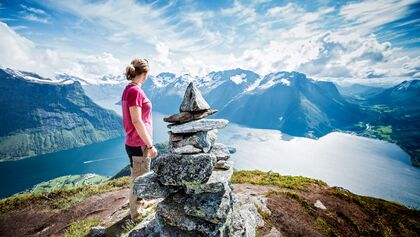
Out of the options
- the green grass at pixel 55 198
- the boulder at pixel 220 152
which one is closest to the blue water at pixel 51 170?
the green grass at pixel 55 198

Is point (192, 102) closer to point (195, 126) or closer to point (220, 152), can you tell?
point (195, 126)

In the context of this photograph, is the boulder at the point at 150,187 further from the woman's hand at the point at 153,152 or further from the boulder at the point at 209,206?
the boulder at the point at 209,206

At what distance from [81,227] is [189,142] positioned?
282 inches

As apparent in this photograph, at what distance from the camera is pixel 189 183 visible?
A: 6664 millimetres

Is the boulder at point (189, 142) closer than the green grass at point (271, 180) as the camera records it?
Yes

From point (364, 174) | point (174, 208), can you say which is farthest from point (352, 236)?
point (364, 174)

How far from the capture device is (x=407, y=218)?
12.9m

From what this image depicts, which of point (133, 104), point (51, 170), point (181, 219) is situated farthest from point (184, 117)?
point (51, 170)

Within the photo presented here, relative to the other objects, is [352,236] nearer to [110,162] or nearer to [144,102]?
[144,102]

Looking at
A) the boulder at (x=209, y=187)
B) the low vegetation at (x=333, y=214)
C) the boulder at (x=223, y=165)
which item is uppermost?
the boulder at (x=223, y=165)

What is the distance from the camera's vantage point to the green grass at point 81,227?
29.6ft

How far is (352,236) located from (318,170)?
152 meters

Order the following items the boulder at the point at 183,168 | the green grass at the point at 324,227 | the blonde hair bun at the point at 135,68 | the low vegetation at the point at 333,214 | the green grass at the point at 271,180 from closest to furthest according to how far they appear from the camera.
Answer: the boulder at the point at 183,168 → the blonde hair bun at the point at 135,68 → the green grass at the point at 324,227 → the low vegetation at the point at 333,214 → the green grass at the point at 271,180

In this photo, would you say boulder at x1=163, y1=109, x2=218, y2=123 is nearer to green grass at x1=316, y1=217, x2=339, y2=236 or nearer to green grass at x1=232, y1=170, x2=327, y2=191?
green grass at x1=316, y1=217, x2=339, y2=236
